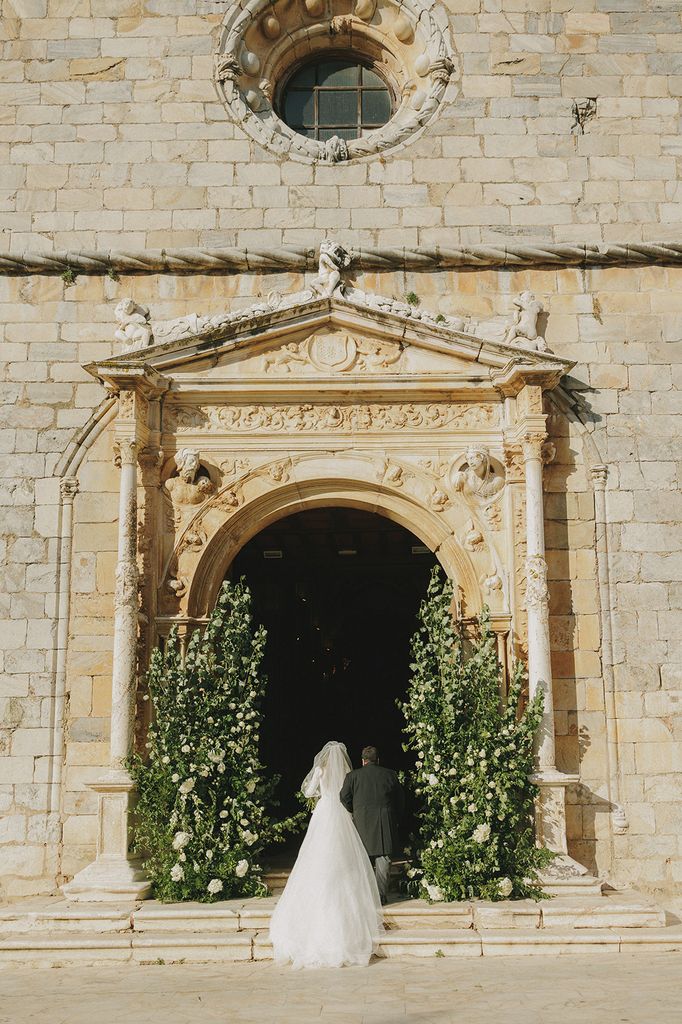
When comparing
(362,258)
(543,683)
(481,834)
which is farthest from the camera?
(362,258)

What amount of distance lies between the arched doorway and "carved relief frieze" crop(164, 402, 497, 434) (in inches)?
139

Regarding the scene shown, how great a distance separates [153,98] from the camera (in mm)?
9867

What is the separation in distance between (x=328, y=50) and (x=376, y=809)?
7.05 meters

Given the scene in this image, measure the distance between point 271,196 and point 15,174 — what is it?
231cm

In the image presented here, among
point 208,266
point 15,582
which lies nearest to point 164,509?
point 15,582

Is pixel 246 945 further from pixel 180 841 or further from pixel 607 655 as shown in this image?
pixel 607 655

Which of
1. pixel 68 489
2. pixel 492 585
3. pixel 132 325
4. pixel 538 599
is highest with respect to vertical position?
pixel 132 325

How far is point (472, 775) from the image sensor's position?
8.10m

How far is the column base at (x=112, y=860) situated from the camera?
794 cm

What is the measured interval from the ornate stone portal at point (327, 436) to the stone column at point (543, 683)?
3cm

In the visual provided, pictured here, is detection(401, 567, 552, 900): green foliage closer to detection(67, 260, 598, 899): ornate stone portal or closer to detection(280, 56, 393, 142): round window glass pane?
detection(67, 260, 598, 899): ornate stone portal

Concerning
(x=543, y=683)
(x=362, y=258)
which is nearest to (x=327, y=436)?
(x=362, y=258)

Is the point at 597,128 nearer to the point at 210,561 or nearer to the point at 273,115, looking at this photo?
the point at 273,115

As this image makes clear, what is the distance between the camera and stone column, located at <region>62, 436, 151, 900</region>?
26.3 ft
